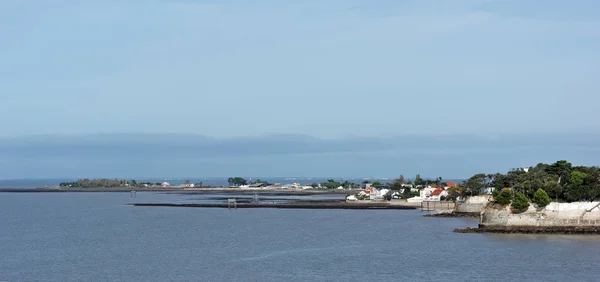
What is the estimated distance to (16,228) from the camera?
9200 cm

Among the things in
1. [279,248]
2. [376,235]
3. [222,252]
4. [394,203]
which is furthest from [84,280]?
[394,203]

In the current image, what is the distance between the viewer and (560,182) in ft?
276

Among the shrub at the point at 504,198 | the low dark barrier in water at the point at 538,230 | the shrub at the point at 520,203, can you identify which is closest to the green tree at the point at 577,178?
the shrub at the point at 520,203

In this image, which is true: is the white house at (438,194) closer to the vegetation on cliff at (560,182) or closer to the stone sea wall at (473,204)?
the stone sea wall at (473,204)

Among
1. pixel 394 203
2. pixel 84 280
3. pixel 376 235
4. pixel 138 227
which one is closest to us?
pixel 84 280

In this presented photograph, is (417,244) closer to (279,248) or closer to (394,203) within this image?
(279,248)

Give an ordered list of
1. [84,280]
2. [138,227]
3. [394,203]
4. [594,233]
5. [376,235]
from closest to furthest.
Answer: [84,280]
[594,233]
[376,235]
[138,227]
[394,203]

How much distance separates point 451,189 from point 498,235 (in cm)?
5305

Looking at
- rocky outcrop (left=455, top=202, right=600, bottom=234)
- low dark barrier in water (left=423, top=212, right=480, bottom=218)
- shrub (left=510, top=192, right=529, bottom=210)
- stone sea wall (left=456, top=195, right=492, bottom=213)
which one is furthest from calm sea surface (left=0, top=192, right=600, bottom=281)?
stone sea wall (left=456, top=195, right=492, bottom=213)

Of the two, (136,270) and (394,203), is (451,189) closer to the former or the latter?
(394,203)

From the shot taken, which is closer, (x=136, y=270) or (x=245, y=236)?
(x=136, y=270)

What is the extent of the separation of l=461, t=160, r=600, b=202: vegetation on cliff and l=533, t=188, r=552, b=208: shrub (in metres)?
2.13

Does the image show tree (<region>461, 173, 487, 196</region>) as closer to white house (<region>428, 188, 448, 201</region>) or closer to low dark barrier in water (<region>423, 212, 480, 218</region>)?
low dark barrier in water (<region>423, 212, 480, 218</region>)

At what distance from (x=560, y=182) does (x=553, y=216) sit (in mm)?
10014
